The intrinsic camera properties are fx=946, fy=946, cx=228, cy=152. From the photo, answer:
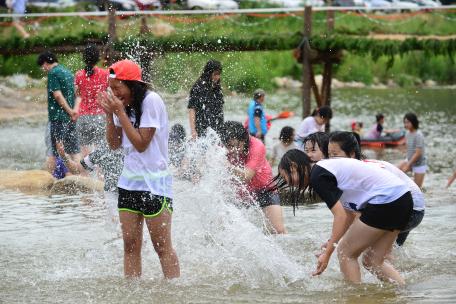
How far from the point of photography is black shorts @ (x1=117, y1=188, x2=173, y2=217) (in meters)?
6.20

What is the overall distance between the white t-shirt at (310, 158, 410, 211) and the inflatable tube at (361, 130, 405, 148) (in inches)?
510

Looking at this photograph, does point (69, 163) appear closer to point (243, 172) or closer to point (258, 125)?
point (243, 172)

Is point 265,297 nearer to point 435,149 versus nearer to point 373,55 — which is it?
point 373,55

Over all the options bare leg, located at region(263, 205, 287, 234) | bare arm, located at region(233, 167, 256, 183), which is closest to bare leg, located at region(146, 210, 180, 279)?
bare arm, located at region(233, 167, 256, 183)

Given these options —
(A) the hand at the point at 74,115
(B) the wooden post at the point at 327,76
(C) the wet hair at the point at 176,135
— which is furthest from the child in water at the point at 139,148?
(B) the wooden post at the point at 327,76

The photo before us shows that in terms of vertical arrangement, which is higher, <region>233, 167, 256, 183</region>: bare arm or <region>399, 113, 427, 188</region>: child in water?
<region>233, 167, 256, 183</region>: bare arm

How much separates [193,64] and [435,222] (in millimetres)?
9539

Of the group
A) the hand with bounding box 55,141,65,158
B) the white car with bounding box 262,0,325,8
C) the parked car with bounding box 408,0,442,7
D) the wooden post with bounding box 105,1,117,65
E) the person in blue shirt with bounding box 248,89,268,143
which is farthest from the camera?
the parked car with bounding box 408,0,442,7

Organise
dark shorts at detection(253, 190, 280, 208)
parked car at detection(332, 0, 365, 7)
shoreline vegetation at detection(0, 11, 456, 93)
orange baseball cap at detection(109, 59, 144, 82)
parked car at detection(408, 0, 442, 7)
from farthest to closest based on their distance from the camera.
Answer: parked car at detection(408, 0, 442, 7), parked car at detection(332, 0, 365, 7), shoreline vegetation at detection(0, 11, 456, 93), dark shorts at detection(253, 190, 280, 208), orange baseball cap at detection(109, 59, 144, 82)

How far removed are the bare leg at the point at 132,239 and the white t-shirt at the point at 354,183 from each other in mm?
1203

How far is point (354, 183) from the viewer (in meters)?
6.26

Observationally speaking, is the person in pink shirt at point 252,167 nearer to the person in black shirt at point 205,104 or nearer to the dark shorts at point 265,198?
the dark shorts at point 265,198

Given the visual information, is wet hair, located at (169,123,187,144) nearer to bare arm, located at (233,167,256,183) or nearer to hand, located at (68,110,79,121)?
hand, located at (68,110,79,121)

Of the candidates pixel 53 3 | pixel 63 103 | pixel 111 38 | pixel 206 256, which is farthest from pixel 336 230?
pixel 53 3
